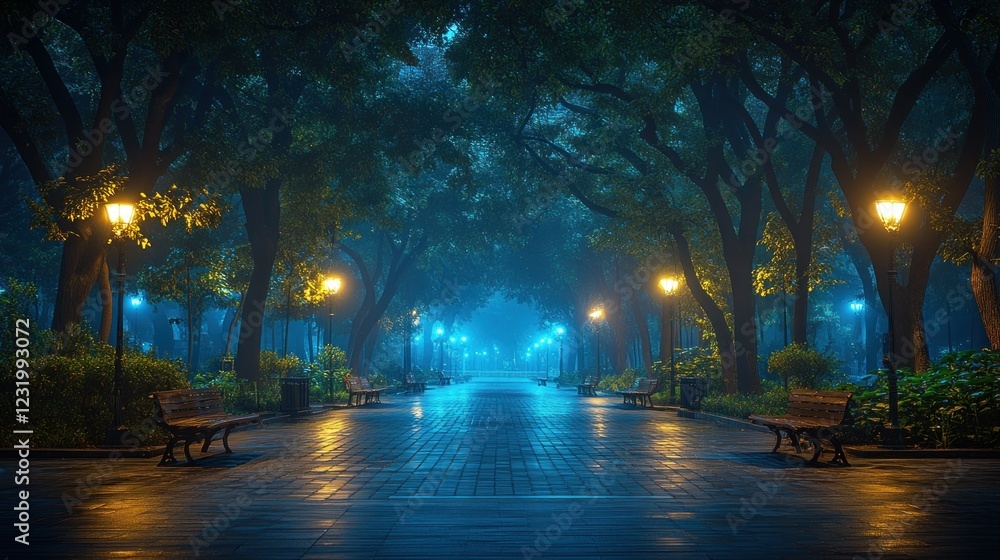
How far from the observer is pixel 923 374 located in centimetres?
1606

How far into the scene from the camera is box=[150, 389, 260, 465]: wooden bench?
12742 millimetres

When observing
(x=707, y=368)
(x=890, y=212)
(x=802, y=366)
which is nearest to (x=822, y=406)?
(x=890, y=212)

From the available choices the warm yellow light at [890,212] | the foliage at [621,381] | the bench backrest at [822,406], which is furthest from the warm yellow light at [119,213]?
the foliage at [621,381]

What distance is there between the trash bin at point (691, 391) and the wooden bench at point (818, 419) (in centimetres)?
1187

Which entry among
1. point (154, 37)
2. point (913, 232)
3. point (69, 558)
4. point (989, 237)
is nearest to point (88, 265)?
point (154, 37)

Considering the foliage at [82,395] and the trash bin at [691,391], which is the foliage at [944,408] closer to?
the trash bin at [691,391]

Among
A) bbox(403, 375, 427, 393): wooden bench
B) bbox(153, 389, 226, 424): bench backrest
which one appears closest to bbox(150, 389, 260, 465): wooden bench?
bbox(153, 389, 226, 424): bench backrest

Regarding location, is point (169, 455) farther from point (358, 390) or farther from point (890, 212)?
point (358, 390)

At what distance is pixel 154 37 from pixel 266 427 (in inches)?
349

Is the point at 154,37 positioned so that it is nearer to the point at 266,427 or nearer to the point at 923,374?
the point at 266,427

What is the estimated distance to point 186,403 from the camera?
45.6 feet

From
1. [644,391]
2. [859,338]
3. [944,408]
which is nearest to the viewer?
[944,408]

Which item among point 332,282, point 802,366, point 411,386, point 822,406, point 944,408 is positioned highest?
point 332,282

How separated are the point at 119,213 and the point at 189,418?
3904 mm
